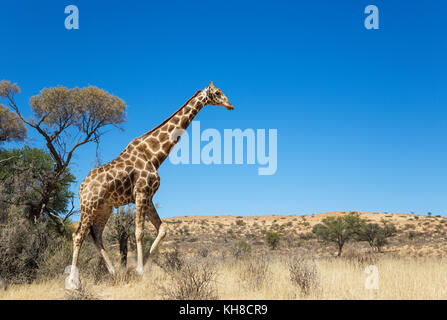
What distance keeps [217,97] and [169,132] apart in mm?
1724

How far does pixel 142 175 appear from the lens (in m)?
9.83

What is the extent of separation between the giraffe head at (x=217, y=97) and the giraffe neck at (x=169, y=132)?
16cm

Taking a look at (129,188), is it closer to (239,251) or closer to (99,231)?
(99,231)

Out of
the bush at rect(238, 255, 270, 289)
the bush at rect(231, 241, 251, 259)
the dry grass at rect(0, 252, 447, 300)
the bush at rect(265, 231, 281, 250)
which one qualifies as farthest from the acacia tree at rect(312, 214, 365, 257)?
the bush at rect(238, 255, 270, 289)

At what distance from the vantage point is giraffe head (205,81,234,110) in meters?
11.0

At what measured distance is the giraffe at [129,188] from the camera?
9.63 m

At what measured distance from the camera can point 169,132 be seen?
1065 cm

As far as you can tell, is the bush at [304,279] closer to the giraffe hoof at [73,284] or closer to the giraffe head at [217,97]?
the giraffe head at [217,97]

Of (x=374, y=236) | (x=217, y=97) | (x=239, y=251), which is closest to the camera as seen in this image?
(x=217, y=97)

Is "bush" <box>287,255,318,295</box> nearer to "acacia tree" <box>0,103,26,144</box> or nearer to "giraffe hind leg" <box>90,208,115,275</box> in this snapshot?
"giraffe hind leg" <box>90,208,115,275</box>

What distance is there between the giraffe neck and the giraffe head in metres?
0.16

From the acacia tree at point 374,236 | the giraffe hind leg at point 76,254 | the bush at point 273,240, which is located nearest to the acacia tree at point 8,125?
the giraffe hind leg at point 76,254

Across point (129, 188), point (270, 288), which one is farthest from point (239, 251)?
point (129, 188)
